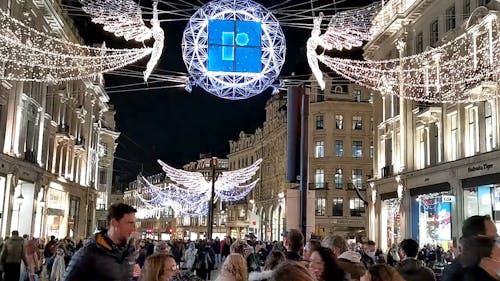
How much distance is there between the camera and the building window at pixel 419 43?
111 feet

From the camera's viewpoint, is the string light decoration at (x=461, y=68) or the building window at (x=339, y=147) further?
the building window at (x=339, y=147)

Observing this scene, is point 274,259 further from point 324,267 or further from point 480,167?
point 480,167

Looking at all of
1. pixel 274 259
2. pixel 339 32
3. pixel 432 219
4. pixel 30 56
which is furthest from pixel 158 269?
pixel 432 219

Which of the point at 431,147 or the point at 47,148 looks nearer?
the point at 431,147

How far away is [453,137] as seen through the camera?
29.8m

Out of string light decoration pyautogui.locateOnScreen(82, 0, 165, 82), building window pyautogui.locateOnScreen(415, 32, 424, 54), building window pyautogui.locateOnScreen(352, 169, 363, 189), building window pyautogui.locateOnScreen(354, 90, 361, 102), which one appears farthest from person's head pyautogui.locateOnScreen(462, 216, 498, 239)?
building window pyautogui.locateOnScreen(354, 90, 361, 102)

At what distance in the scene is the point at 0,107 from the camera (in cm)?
2762

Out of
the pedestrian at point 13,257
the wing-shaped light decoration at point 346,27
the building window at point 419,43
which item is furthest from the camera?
the building window at point 419,43

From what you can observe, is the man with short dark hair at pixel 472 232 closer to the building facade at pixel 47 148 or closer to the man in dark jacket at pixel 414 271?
the man in dark jacket at pixel 414 271

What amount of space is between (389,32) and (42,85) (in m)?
20.4

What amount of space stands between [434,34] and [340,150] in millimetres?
30840

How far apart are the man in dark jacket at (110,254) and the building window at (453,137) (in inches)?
1032

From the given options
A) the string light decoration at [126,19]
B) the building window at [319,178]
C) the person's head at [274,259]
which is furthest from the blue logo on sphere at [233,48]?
the building window at [319,178]

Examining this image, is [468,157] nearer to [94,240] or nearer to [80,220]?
[94,240]
